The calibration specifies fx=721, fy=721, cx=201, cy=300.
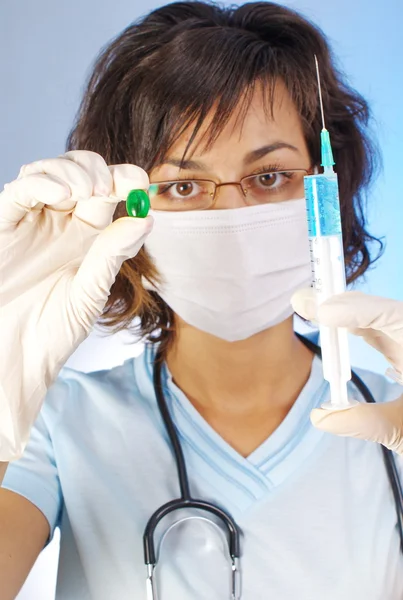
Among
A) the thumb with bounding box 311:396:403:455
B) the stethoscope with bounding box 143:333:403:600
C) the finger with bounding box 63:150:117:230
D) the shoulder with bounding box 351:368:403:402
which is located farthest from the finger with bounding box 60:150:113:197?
the shoulder with bounding box 351:368:403:402

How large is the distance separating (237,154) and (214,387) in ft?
1.39

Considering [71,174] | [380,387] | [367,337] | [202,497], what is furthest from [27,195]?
[380,387]

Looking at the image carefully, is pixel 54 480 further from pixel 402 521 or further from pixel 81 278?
pixel 402 521

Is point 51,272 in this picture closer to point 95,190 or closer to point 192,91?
point 95,190

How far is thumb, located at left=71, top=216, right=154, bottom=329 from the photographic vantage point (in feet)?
2.72

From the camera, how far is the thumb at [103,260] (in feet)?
2.72

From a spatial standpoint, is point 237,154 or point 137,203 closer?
point 137,203

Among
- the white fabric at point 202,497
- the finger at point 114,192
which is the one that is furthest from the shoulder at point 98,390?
the finger at point 114,192

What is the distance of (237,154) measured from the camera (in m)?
1.13

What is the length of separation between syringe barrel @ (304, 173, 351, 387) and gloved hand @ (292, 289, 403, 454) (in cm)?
3

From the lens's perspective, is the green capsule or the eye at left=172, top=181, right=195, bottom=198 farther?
the eye at left=172, top=181, right=195, bottom=198

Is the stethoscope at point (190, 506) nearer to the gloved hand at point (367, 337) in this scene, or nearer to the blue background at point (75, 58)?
the gloved hand at point (367, 337)

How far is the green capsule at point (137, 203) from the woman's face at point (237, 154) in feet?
1.06

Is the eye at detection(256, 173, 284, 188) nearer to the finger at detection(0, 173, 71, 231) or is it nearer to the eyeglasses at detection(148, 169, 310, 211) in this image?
the eyeglasses at detection(148, 169, 310, 211)
